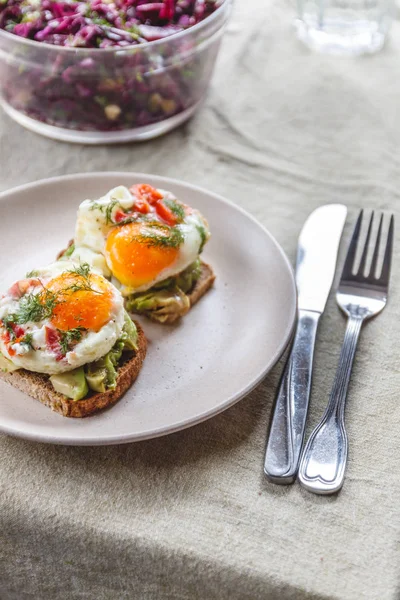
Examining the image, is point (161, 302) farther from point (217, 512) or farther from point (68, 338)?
point (217, 512)

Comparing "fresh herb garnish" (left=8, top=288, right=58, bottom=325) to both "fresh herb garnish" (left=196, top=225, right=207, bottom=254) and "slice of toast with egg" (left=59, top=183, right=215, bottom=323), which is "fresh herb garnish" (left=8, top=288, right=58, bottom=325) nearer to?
"slice of toast with egg" (left=59, top=183, right=215, bottom=323)

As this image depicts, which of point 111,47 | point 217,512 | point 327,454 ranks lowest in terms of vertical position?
point 217,512

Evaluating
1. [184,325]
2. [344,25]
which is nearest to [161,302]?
[184,325]

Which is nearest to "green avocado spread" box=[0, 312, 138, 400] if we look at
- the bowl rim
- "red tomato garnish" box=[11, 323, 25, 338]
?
"red tomato garnish" box=[11, 323, 25, 338]

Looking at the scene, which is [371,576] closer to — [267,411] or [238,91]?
[267,411]

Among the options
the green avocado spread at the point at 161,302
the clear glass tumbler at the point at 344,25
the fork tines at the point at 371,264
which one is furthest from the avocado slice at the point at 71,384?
the clear glass tumbler at the point at 344,25

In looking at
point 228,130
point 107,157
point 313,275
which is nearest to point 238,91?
point 228,130

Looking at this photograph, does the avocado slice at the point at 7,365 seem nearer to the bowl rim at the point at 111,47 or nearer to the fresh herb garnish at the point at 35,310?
the fresh herb garnish at the point at 35,310
